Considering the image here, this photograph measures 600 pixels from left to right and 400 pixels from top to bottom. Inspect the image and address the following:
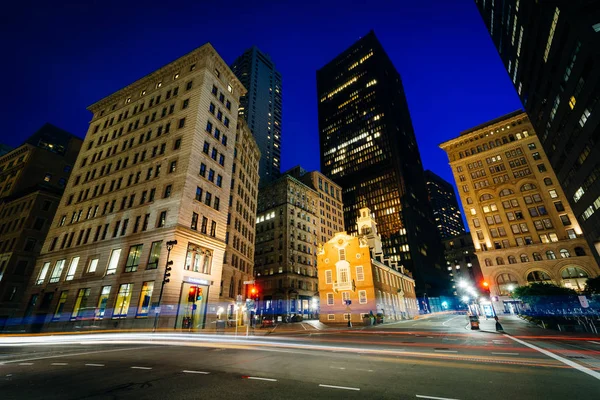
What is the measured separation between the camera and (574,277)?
5884 centimetres

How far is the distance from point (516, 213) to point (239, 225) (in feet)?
239

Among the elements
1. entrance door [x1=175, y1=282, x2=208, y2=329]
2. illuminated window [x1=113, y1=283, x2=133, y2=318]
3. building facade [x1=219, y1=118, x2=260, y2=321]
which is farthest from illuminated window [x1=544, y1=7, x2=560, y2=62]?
illuminated window [x1=113, y1=283, x2=133, y2=318]

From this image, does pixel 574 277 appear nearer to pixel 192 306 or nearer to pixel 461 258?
pixel 192 306

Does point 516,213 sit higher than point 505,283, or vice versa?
point 516,213

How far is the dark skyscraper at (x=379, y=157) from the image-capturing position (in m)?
116

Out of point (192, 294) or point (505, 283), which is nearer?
point (192, 294)

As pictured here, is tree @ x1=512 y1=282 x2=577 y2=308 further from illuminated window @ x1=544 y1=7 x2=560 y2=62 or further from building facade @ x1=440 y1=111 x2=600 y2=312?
illuminated window @ x1=544 y1=7 x2=560 y2=62

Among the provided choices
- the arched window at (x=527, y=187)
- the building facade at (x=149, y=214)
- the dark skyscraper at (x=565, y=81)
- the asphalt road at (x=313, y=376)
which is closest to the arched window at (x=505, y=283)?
the dark skyscraper at (x=565, y=81)

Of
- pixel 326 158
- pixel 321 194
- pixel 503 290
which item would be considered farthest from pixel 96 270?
pixel 326 158

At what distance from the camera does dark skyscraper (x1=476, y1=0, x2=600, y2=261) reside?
35281 millimetres

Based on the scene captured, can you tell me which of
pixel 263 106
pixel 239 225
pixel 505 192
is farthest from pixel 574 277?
pixel 263 106

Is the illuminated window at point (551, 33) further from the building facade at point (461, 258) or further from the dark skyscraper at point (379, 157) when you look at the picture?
the building facade at point (461, 258)

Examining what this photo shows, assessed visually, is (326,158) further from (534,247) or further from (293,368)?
(293,368)

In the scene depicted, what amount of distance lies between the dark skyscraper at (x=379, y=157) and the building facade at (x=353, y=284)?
6304 centimetres
